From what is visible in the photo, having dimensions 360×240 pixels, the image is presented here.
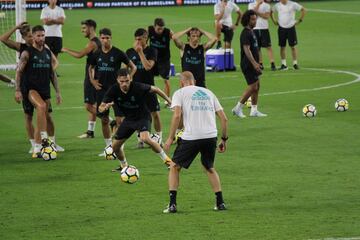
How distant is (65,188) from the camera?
711 inches

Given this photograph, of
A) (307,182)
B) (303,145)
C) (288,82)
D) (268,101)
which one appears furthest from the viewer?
(288,82)

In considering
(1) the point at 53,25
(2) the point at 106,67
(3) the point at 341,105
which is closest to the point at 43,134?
(2) the point at 106,67

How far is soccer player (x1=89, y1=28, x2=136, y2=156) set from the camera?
2095 centimetres

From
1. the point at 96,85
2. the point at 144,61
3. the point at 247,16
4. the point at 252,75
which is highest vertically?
the point at 247,16

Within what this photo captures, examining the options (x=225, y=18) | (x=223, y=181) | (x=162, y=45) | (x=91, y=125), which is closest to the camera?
(x=223, y=181)

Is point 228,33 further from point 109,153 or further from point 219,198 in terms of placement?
point 219,198

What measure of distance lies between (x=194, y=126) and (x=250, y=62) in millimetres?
10215

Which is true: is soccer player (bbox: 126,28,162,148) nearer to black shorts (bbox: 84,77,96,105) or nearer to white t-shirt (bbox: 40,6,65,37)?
black shorts (bbox: 84,77,96,105)

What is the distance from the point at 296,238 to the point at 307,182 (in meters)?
3.95

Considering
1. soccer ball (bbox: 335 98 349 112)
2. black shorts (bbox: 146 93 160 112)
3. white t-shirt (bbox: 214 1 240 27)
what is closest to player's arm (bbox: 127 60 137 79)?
black shorts (bbox: 146 93 160 112)

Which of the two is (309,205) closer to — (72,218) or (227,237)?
(227,237)

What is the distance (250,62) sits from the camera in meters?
25.6

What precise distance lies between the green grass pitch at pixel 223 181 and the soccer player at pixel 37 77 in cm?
71

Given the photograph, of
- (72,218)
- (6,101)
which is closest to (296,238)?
(72,218)
